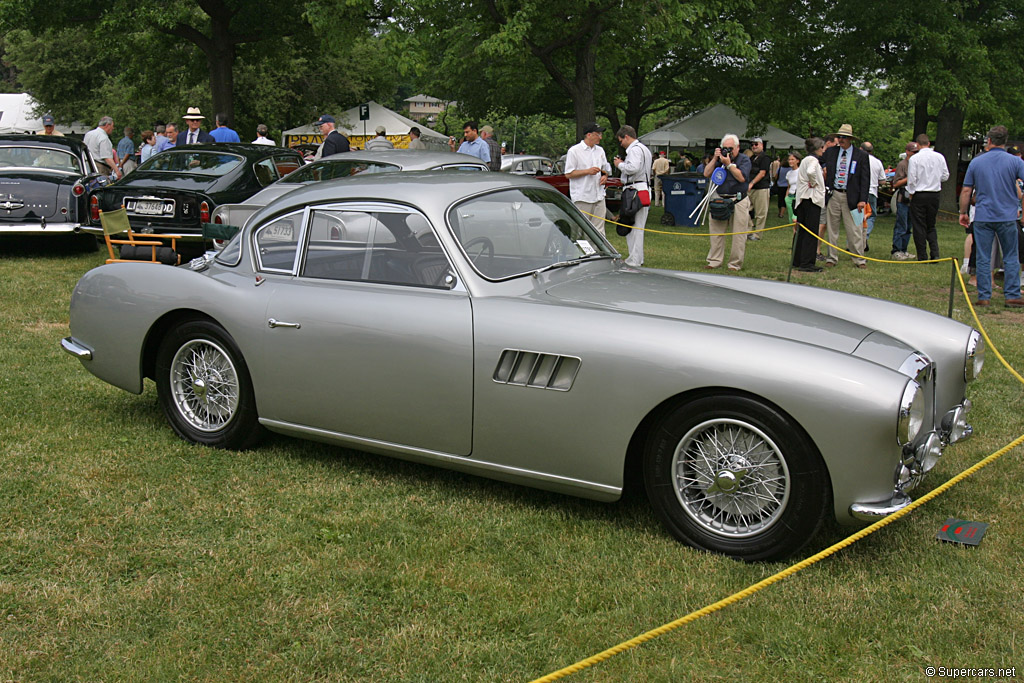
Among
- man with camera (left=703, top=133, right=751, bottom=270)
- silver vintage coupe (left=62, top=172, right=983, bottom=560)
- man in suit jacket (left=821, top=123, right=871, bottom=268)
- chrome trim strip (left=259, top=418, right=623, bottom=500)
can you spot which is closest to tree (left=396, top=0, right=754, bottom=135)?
man with camera (left=703, top=133, right=751, bottom=270)

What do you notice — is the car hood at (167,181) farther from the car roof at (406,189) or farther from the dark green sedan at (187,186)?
the car roof at (406,189)

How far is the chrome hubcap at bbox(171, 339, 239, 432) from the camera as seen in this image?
16.8ft

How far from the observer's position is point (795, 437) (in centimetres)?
359

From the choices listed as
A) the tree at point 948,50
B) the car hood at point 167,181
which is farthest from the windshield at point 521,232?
the tree at point 948,50

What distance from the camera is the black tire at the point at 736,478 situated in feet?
11.9

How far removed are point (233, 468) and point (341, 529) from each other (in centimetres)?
103

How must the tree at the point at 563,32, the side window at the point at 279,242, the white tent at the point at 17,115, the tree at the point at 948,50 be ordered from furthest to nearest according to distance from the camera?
the white tent at the point at 17,115 < the tree at the point at 948,50 < the tree at the point at 563,32 < the side window at the point at 279,242

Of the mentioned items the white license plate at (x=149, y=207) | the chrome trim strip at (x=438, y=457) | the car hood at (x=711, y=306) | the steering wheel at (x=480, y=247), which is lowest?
the chrome trim strip at (x=438, y=457)

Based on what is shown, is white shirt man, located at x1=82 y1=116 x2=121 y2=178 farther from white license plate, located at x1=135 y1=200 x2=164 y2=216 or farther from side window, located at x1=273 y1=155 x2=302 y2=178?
white license plate, located at x1=135 y1=200 x2=164 y2=216

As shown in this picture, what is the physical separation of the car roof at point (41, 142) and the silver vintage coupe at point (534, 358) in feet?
28.2

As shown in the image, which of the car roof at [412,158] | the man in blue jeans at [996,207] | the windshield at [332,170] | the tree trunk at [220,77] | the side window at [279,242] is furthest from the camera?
the tree trunk at [220,77]

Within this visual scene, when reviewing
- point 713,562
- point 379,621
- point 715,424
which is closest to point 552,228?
point 715,424

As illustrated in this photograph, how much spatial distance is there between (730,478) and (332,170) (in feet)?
28.5

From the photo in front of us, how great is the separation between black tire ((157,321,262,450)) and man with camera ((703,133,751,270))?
8.55 m
